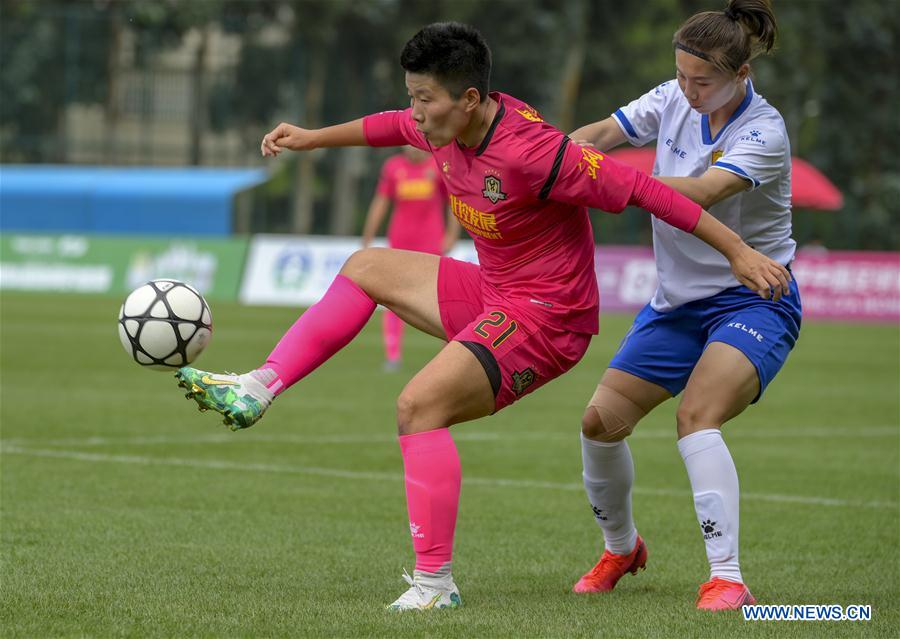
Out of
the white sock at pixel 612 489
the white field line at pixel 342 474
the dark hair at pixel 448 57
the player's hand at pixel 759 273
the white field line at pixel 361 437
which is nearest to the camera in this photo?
the dark hair at pixel 448 57

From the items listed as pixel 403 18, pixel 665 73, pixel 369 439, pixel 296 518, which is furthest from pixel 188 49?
pixel 296 518

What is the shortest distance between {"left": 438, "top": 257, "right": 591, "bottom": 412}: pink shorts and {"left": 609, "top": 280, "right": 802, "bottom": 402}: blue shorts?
39 cm

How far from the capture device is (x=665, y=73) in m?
56.2

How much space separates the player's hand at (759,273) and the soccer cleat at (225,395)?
1.75 meters

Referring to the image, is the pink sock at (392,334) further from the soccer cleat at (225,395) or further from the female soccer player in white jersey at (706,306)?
the soccer cleat at (225,395)

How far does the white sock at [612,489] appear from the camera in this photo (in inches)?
247

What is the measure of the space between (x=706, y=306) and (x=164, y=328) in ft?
6.77

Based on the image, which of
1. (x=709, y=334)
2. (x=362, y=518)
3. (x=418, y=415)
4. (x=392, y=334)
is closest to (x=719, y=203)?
(x=709, y=334)

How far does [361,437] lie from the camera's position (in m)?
11.2

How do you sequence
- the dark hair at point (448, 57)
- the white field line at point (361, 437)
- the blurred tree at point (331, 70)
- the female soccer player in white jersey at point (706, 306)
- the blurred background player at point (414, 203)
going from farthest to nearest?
1. the blurred tree at point (331, 70)
2. the blurred background player at point (414, 203)
3. the white field line at point (361, 437)
4. the female soccer player in white jersey at point (706, 306)
5. the dark hair at point (448, 57)

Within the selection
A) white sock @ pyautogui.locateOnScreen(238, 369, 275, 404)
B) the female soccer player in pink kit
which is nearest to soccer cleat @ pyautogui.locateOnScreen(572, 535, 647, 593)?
the female soccer player in pink kit

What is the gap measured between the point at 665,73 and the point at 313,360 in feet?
171

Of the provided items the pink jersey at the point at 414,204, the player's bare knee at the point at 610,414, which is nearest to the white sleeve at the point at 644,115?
the player's bare knee at the point at 610,414

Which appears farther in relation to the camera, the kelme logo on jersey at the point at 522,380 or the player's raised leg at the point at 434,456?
the kelme logo on jersey at the point at 522,380
